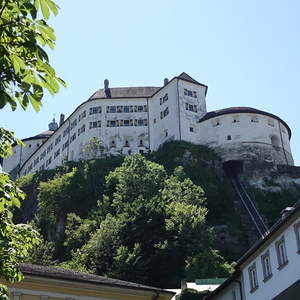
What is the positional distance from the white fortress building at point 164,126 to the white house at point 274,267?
152ft

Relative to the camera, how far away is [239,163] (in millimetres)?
75125

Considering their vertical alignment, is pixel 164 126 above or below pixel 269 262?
above

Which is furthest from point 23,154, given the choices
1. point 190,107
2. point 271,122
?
point 271,122

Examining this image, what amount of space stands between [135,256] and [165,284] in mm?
3780

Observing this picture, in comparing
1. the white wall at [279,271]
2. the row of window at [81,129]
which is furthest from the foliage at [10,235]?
the row of window at [81,129]

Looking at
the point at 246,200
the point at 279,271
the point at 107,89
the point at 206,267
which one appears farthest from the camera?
the point at 107,89

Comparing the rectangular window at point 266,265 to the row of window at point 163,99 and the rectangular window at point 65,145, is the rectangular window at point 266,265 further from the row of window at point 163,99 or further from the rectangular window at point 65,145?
the rectangular window at point 65,145

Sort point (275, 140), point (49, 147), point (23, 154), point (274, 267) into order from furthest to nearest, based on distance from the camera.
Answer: point (23, 154)
point (49, 147)
point (275, 140)
point (274, 267)

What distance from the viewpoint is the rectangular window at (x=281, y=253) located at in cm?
2486

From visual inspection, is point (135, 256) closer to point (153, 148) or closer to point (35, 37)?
point (153, 148)

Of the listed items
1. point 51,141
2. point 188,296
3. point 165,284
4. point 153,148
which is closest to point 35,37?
point 188,296

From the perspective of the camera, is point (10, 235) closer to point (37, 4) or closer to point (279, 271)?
point (37, 4)

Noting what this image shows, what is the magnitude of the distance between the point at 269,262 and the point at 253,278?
1982 mm

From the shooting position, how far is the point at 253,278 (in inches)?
1105
